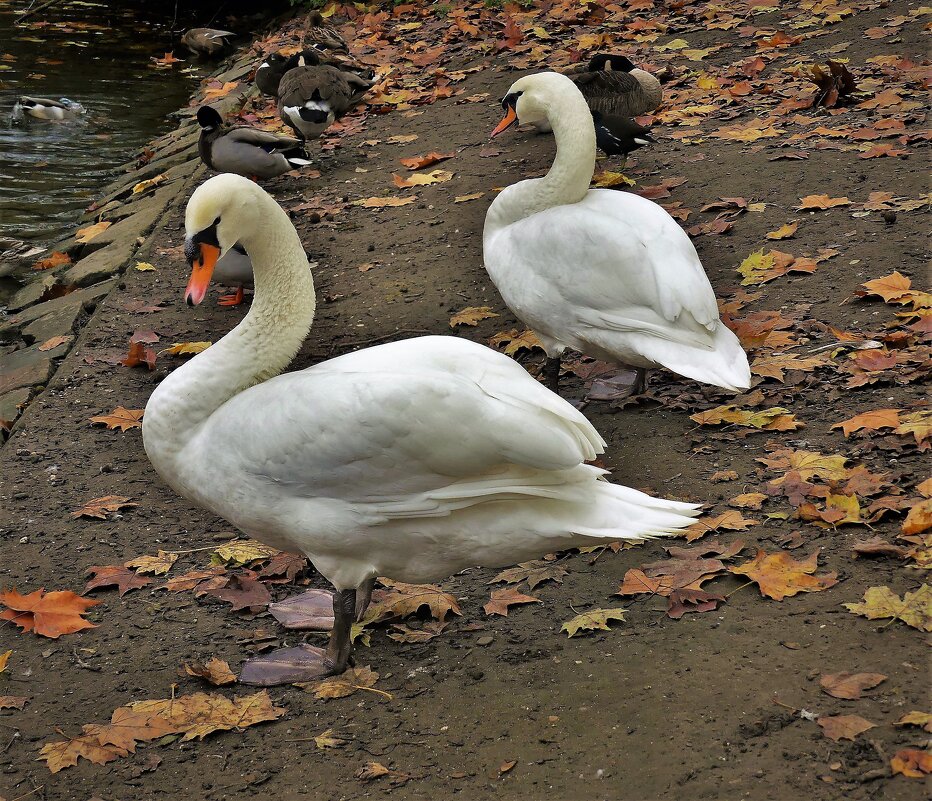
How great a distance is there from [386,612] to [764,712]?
1.57 meters

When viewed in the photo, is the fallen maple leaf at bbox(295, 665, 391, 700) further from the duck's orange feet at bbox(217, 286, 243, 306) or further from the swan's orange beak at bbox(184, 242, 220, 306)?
the duck's orange feet at bbox(217, 286, 243, 306)

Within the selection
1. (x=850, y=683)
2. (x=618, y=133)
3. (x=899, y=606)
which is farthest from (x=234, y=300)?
(x=850, y=683)

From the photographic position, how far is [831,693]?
2867 mm

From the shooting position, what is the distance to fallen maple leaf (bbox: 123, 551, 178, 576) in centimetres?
423

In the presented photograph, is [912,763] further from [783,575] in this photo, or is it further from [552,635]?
[552,635]

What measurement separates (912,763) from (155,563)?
2.95 metres

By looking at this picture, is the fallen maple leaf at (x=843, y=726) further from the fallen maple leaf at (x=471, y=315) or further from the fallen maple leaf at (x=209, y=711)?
the fallen maple leaf at (x=471, y=315)

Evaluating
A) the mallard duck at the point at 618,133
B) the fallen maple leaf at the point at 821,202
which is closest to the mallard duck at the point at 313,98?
the mallard duck at the point at 618,133

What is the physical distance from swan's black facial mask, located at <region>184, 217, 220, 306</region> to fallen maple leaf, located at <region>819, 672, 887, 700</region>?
2350mm

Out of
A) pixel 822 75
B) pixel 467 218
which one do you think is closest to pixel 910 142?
pixel 822 75

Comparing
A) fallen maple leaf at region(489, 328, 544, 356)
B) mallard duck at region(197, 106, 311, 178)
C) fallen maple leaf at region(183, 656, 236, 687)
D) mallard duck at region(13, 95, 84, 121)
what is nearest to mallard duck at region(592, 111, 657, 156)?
fallen maple leaf at region(489, 328, 544, 356)

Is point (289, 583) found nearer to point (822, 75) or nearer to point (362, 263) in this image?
point (362, 263)

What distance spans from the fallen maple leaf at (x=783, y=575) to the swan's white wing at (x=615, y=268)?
128cm

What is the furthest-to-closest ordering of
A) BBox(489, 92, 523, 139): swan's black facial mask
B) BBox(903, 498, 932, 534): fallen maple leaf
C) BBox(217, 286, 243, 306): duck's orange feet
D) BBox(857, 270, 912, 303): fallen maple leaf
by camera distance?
BBox(217, 286, 243, 306): duck's orange feet, BBox(489, 92, 523, 139): swan's black facial mask, BBox(857, 270, 912, 303): fallen maple leaf, BBox(903, 498, 932, 534): fallen maple leaf
